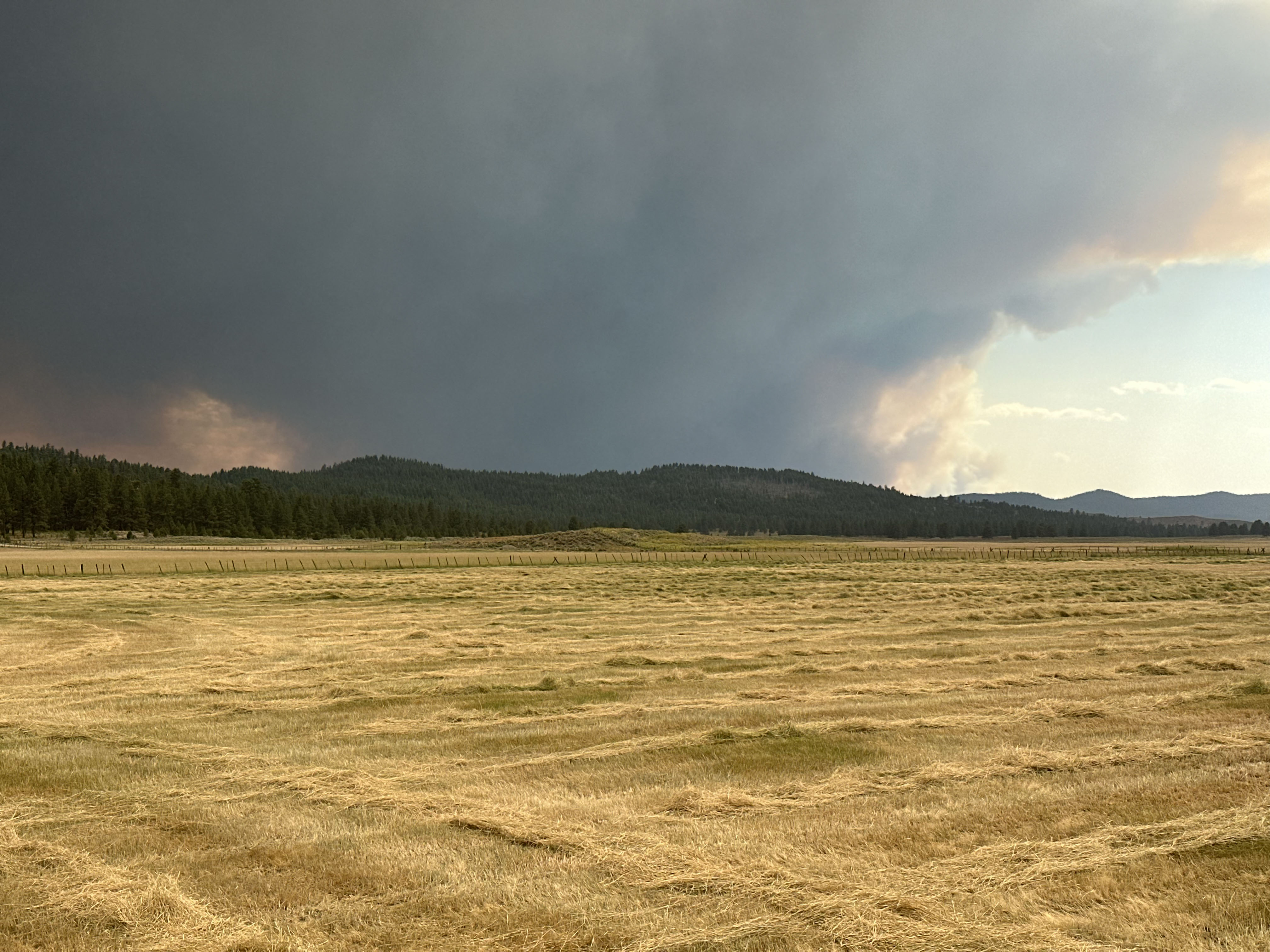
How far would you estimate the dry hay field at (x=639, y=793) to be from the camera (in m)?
6.43

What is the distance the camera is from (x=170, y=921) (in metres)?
6.44

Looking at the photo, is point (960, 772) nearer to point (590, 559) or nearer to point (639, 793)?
point (639, 793)

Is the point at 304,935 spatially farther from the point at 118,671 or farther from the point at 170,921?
the point at 118,671

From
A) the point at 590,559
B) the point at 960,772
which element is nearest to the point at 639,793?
the point at 960,772

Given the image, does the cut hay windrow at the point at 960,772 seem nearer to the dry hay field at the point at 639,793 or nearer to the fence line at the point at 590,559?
the dry hay field at the point at 639,793

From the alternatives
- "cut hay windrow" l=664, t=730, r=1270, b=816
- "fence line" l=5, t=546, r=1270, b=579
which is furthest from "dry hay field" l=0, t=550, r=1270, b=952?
"fence line" l=5, t=546, r=1270, b=579

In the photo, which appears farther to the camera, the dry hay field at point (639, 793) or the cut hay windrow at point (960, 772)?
the cut hay windrow at point (960, 772)

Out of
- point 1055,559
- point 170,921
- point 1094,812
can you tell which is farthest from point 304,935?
point 1055,559

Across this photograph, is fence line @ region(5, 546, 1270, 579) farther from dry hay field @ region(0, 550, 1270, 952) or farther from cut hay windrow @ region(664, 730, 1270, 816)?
cut hay windrow @ region(664, 730, 1270, 816)

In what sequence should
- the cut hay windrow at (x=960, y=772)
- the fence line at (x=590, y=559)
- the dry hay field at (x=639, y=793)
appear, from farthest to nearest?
the fence line at (x=590, y=559) < the cut hay windrow at (x=960, y=772) < the dry hay field at (x=639, y=793)

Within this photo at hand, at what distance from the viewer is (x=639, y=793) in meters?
9.63

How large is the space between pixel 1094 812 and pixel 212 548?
4853 inches

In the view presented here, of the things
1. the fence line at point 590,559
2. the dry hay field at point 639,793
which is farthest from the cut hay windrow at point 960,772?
the fence line at point 590,559

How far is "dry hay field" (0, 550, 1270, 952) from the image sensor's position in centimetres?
643
